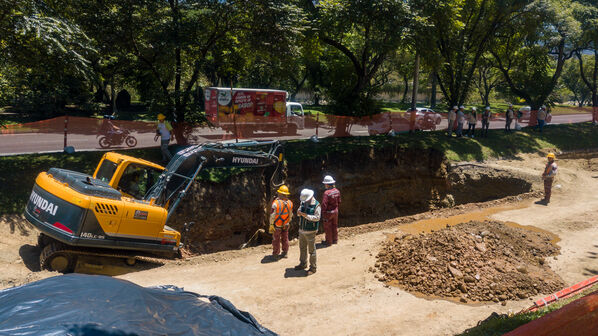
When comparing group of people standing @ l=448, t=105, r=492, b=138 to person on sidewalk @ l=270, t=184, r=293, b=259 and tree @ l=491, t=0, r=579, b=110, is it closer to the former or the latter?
tree @ l=491, t=0, r=579, b=110

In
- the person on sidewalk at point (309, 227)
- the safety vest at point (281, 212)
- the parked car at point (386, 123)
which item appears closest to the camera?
the person on sidewalk at point (309, 227)

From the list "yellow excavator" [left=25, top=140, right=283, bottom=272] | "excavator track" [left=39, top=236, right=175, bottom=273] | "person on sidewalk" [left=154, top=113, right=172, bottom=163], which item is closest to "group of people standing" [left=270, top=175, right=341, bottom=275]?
"yellow excavator" [left=25, top=140, right=283, bottom=272]

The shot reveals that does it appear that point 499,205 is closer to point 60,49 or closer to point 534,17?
point 534,17

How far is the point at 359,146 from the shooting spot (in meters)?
18.9

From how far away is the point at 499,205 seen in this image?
16.0 metres

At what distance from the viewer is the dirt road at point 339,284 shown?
7.45 meters

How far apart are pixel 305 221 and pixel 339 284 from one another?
5.19 ft

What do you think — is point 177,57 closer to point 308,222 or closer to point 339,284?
point 308,222

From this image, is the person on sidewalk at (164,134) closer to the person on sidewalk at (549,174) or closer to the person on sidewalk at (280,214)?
the person on sidewalk at (280,214)

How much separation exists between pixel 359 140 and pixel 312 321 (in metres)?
13.6

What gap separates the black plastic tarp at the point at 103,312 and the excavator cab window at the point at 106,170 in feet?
18.6

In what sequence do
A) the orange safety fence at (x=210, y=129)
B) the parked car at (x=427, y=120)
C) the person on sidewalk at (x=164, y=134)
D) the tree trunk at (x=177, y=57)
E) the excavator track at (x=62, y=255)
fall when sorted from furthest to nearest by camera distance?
the parked car at (x=427, y=120) → the tree trunk at (x=177, y=57) → the person on sidewalk at (x=164, y=134) → the orange safety fence at (x=210, y=129) → the excavator track at (x=62, y=255)

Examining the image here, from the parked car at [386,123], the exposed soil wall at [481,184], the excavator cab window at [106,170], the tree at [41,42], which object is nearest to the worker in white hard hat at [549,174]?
the exposed soil wall at [481,184]

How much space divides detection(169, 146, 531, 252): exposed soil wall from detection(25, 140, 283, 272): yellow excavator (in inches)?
112
